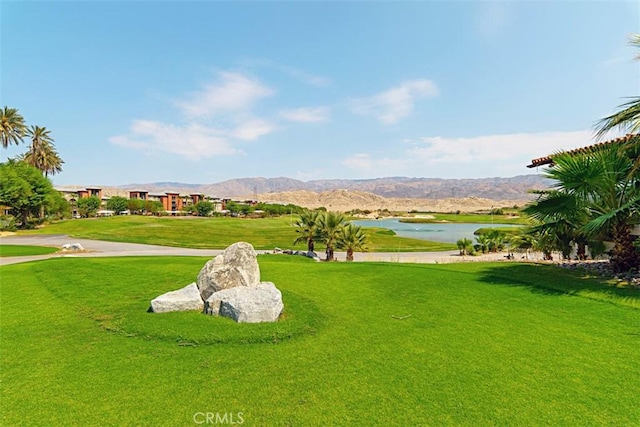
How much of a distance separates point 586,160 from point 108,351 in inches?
524

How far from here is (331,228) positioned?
23359 millimetres

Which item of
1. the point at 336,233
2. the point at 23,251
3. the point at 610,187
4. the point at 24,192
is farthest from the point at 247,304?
the point at 24,192

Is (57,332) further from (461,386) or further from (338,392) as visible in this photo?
(461,386)

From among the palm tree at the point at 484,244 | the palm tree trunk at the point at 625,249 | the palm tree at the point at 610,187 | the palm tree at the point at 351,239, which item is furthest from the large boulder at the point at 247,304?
the palm tree at the point at 484,244

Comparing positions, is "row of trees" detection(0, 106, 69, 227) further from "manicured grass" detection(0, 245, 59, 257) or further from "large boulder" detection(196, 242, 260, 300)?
"large boulder" detection(196, 242, 260, 300)

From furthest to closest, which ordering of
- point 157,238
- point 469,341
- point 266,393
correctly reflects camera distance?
1. point 157,238
2. point 469,341
3. point 266,393

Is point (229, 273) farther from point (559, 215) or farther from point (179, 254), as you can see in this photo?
point (179, 254)

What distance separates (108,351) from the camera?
5.95 m

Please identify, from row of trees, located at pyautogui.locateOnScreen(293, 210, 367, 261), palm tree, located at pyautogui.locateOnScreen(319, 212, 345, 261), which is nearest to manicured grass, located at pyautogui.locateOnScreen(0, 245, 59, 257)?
row of trees, located at pyautogui.locateOnScreen(293, 210, 367, 261)

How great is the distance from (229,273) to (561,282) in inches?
380

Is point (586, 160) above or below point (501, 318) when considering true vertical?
above

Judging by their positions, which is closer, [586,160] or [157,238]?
[586,160]

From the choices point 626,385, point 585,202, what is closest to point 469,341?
point 626,385

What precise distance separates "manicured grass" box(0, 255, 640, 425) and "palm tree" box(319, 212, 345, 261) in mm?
13373
